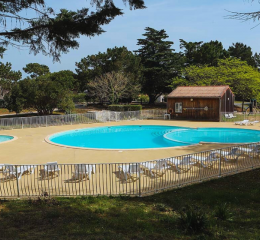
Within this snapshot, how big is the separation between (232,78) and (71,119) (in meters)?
20.7

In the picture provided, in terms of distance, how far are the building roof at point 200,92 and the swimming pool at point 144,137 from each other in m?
5.50

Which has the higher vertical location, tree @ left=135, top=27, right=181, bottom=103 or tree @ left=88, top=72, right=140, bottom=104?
tree @ left=135, top=27, right=181, bottom=103

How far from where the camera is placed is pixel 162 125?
23.8 m

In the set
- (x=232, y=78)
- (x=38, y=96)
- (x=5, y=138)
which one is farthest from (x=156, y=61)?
(x=5, y=138)

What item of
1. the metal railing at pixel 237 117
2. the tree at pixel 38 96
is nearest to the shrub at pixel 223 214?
the metal railing at pixel 237 117

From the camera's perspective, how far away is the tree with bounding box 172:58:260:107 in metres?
32.4

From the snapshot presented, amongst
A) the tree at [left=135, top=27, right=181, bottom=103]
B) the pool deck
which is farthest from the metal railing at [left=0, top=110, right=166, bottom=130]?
the tree at [left=135, top=27, right=181, bottom=103]

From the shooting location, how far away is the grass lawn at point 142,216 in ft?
14.4

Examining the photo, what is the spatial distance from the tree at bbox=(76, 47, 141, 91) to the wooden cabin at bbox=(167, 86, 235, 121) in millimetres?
11698

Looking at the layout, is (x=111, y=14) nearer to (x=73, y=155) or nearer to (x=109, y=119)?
(x=73, y=155)

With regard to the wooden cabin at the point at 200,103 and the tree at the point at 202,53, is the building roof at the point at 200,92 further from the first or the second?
the tree at the point at 202,53

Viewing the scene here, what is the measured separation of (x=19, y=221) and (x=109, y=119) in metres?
21.0

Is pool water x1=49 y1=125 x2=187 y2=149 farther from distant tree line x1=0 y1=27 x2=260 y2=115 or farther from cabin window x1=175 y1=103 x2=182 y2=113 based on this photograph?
distant tree line x1=0 y1=27 x2=260 y2=115

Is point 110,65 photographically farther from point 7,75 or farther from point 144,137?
point 144,137
